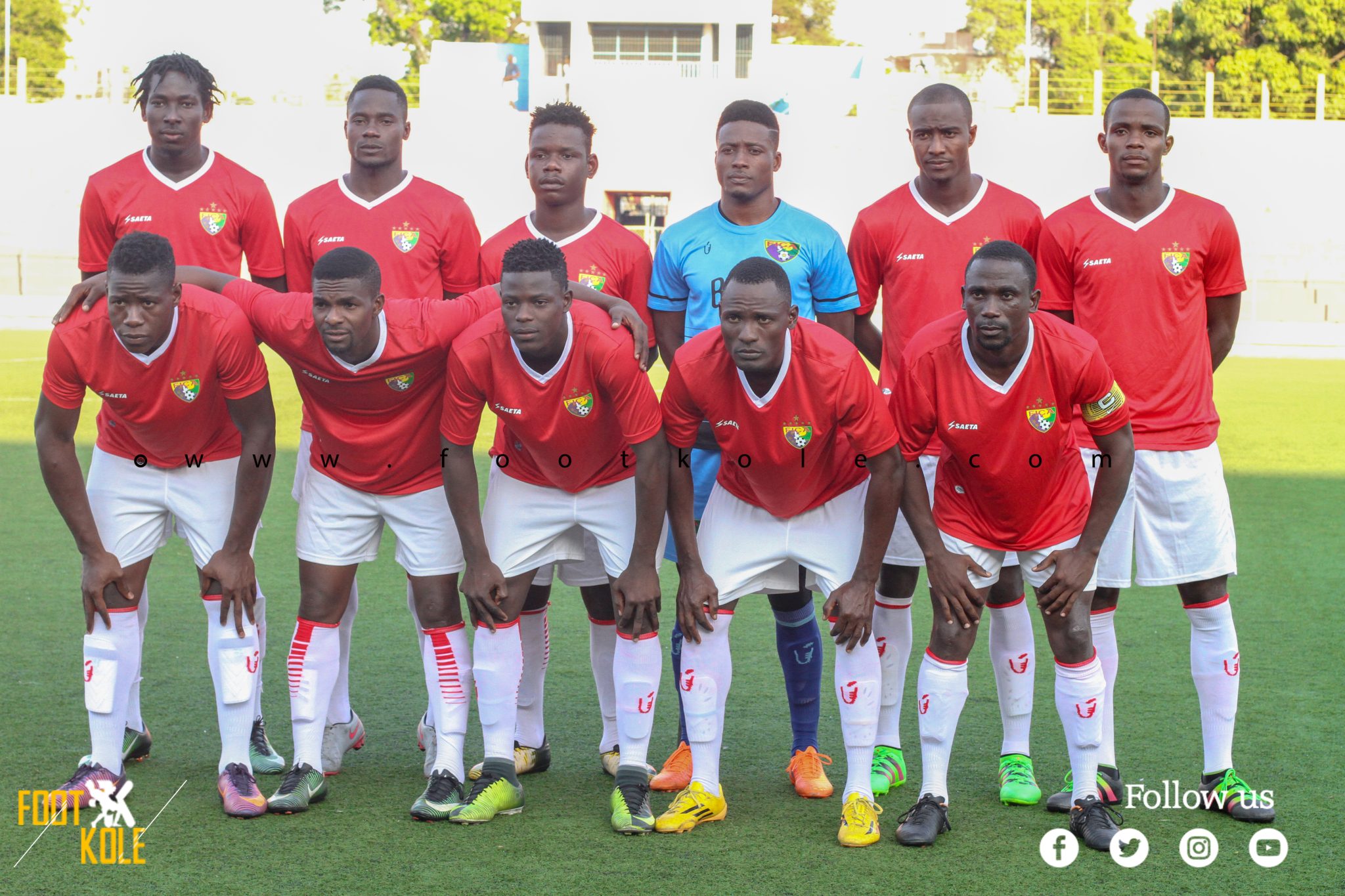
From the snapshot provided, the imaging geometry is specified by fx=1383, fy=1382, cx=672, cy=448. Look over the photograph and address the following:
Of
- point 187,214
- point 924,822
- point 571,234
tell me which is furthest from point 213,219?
point 924,822

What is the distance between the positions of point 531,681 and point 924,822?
5.24ft

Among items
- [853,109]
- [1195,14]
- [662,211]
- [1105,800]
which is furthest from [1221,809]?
[1195,14]

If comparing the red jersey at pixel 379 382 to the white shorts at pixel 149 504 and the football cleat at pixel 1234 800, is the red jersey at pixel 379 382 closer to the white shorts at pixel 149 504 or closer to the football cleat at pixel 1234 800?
the white shorts at pixel 149 504

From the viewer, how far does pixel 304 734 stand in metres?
4.81

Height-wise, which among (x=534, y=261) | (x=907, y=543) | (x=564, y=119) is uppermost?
(x=564, y=119)

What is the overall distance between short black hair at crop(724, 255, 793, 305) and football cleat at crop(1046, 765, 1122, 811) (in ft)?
6.26

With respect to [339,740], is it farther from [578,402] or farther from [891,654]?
[891,654]

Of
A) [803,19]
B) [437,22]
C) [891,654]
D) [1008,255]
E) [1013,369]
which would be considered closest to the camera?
[1008,255]

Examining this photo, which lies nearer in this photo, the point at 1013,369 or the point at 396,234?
the point at 1013,369

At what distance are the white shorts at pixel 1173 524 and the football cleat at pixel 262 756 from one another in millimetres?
3087

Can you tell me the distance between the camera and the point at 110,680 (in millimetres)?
4738

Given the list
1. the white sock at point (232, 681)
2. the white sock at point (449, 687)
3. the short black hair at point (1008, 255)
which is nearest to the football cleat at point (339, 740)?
the white sock at point (232, 681)

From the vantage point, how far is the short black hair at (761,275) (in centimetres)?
440

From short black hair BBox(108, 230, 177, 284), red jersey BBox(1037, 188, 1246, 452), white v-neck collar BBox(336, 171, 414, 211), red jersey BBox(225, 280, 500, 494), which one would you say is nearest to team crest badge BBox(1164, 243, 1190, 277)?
red jersey BBox(1037, 188, 1246, 452)
